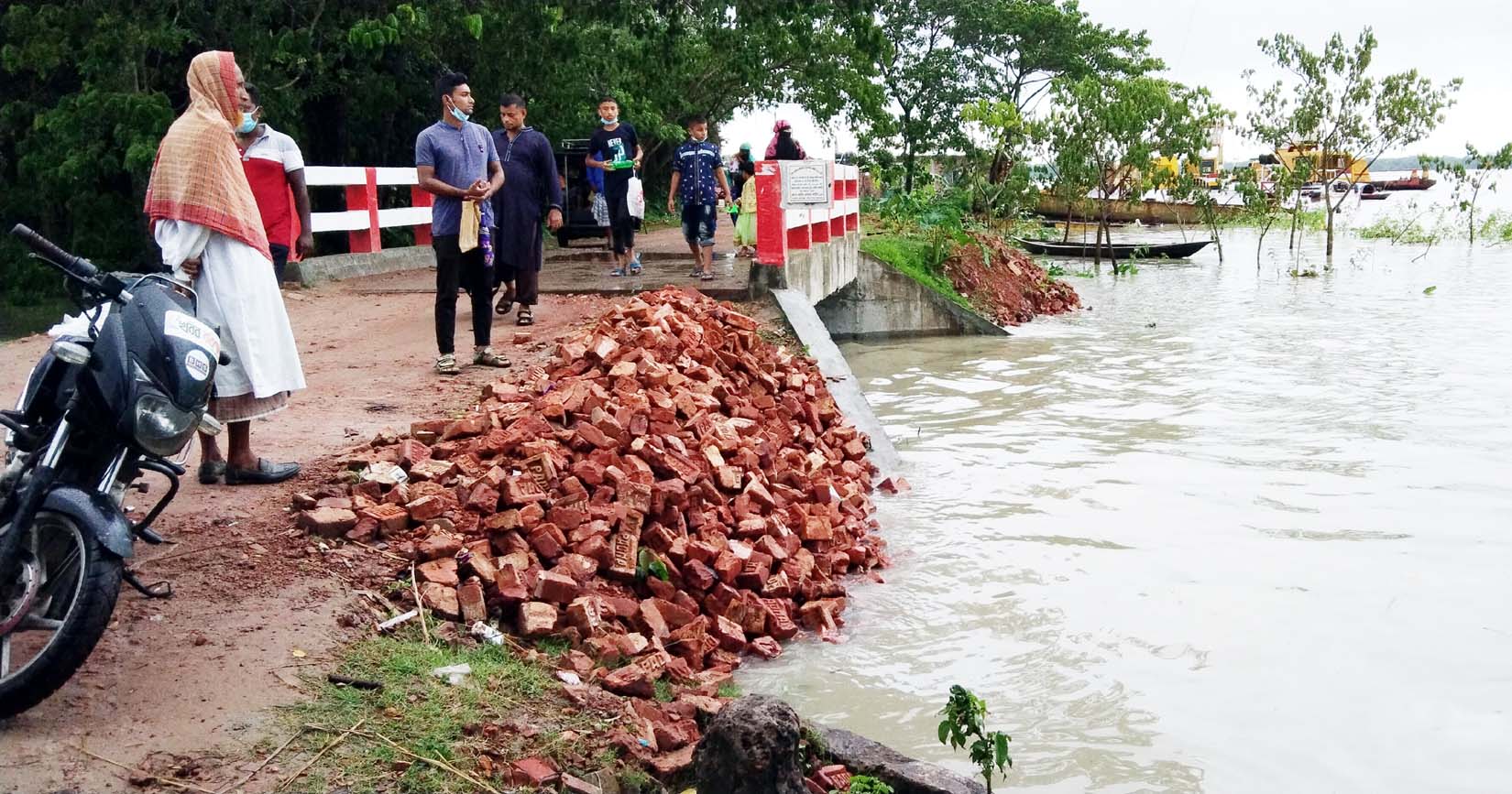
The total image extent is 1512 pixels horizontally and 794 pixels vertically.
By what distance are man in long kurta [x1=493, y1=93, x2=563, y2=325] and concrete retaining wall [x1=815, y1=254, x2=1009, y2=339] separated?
7.60 metres

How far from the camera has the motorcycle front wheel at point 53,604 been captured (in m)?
3.40

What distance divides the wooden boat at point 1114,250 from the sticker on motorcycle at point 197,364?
86.9 feet

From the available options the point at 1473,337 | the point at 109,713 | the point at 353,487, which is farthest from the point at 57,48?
the point at 1473,337

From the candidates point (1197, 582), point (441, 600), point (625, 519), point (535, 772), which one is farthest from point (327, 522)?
point (1197, 582)

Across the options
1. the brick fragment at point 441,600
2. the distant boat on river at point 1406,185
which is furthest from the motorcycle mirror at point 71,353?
the distant boat on river at point 1406,185

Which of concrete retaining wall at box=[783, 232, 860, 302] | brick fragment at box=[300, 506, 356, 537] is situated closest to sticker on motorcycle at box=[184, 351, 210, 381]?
brick fragment at box=[300, 506, 356, 537]

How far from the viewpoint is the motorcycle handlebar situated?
383 centimetres

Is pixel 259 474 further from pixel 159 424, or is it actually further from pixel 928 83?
pixel 928 83

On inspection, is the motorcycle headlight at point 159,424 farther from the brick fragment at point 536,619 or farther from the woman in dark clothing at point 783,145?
the woman in dark clothing at point 783,145

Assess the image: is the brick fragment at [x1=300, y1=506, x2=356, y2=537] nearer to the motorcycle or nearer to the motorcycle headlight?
the motorcycle

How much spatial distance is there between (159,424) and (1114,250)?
1137 inches

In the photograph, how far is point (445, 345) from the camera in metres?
8.25

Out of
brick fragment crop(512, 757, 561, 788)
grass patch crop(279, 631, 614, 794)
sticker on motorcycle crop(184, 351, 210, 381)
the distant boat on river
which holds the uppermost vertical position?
the distant boat on river

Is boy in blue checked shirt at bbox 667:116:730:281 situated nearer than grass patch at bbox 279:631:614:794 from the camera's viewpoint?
No
